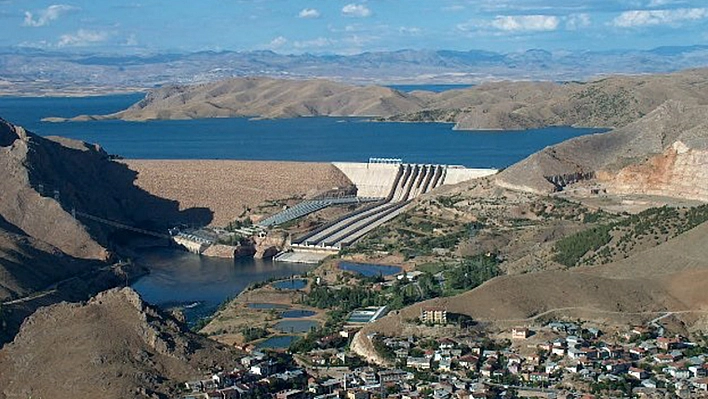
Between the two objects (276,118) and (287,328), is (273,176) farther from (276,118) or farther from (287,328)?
(276,118)

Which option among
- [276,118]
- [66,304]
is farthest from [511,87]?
[66,304]

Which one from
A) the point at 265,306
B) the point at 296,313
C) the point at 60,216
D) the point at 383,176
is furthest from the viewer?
the point at 383,176

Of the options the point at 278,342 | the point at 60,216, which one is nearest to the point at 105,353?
the point at 278,342

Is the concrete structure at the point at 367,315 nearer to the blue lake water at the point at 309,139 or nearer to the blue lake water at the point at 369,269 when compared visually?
the blue lake water at the point at 369,269

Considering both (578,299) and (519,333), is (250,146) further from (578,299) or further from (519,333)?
(519,333)

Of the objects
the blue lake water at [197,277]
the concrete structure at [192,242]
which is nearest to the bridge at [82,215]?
the concrete structure at [192,242]

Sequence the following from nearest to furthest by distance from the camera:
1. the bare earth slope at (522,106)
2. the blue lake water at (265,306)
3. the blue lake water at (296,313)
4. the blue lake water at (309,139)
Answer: the blue lake water at (296,313), the blue lake water at (265,306), the blue lake water at (309,139), the bare earth slope at (522,106)
